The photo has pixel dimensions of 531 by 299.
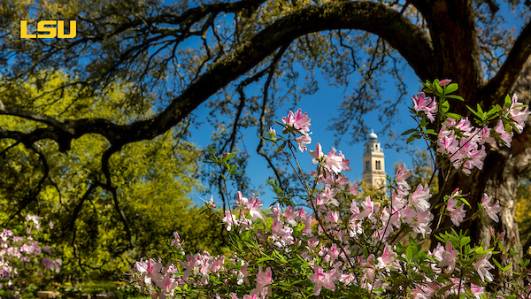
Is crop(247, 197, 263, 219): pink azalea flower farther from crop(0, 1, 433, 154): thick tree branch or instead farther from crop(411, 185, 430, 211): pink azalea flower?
crop(0, 1, 433, 154): thick tree branch

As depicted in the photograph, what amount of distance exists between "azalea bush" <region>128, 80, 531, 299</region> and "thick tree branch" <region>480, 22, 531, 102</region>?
2992 mm

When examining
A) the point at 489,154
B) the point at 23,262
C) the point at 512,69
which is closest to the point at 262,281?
the point at 489,154

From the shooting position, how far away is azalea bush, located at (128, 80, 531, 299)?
5.70ft

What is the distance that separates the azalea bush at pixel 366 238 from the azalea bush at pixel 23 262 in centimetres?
878

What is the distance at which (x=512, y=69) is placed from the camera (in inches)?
197

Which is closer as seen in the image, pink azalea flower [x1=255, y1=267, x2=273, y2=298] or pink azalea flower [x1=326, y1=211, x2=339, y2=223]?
pink azalea flower [x1=255, y1=267, x2=273, y2=298]

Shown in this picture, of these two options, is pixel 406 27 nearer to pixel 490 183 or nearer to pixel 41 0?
pixel 490 183

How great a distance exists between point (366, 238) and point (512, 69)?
3523 mm

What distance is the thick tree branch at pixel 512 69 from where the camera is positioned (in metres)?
4.95

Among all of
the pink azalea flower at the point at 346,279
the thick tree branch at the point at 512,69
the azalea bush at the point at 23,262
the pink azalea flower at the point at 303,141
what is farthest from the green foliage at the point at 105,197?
the pink azalea flower at the point at 346,279

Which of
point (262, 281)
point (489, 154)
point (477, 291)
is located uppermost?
point (489, 154)

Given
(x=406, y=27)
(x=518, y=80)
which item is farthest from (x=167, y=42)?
(x=518, y=80)

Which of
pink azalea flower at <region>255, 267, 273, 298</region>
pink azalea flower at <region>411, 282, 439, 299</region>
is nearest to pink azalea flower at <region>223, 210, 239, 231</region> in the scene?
pink azalea flower at <region>255, 267, 273, 298</region>

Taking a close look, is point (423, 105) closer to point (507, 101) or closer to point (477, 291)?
point (507, 101)
